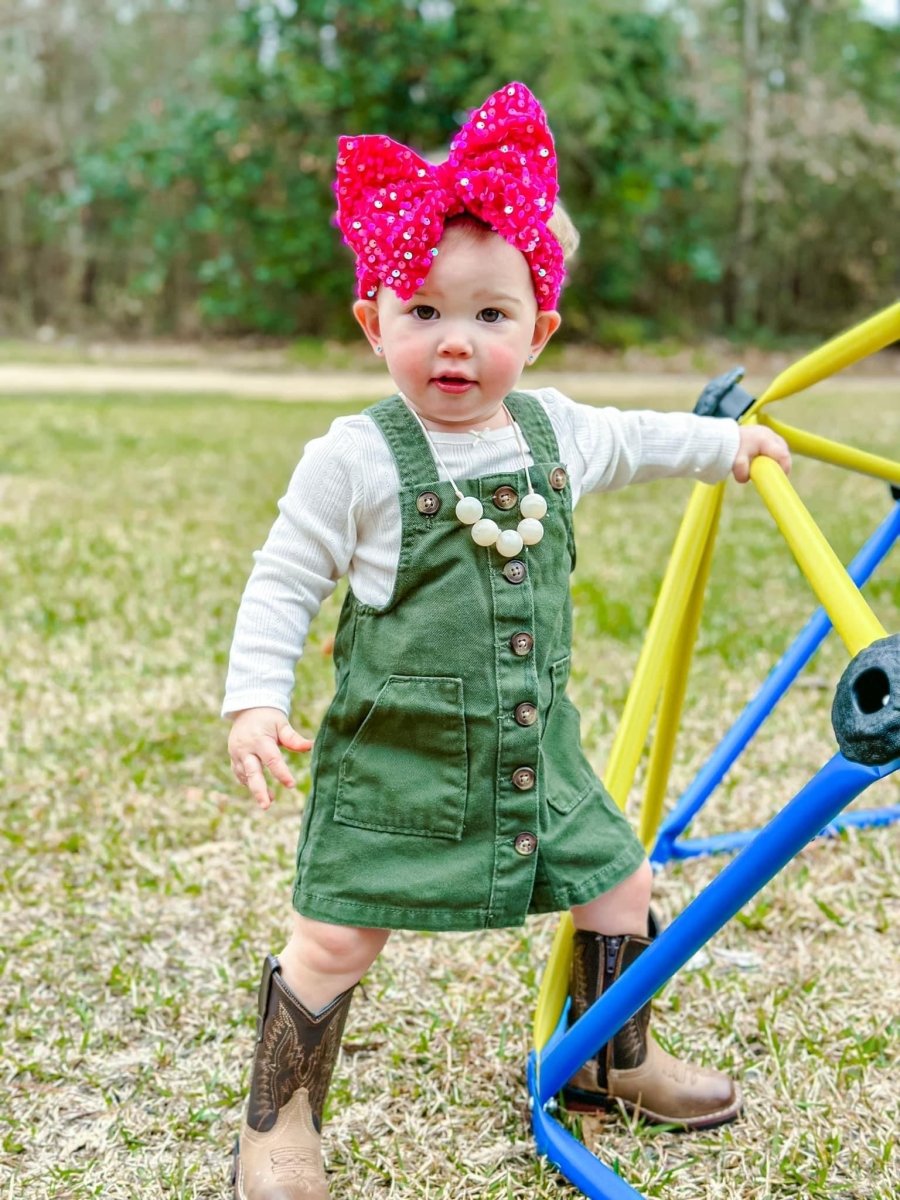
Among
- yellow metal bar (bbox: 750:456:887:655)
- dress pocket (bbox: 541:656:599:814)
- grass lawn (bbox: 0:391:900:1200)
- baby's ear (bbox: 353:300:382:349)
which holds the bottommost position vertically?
grass lawn (bbox: 0:391:900:1200)

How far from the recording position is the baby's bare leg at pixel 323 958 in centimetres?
161

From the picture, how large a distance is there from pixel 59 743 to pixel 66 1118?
4.33ft

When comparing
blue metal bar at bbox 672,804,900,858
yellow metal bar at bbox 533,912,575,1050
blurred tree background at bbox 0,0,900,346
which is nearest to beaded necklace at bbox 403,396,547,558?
yellow metal bar at bbox 533,912,575,1050

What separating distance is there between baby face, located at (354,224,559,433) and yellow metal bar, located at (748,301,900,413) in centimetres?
39

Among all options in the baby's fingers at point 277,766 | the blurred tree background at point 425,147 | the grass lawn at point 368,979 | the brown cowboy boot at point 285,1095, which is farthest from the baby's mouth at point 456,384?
the blurred tree background at point 425,147

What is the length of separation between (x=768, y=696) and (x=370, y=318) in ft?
3.42

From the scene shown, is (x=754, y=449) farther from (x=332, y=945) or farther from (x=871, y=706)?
(x=332, y=945)

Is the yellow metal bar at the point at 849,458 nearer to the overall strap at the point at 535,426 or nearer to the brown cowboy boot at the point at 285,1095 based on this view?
the overall strap at the point at 535,426

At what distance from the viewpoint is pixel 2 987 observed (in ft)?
7.08

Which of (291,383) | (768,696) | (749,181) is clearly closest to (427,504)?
(768,696)

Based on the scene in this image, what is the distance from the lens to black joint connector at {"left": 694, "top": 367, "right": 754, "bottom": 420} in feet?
6.19

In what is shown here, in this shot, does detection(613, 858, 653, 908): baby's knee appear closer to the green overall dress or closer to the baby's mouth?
the green overall dress

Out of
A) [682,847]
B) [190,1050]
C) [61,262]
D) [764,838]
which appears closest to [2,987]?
[190,1050]

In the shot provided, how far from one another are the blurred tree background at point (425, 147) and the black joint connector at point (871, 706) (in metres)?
12.6
